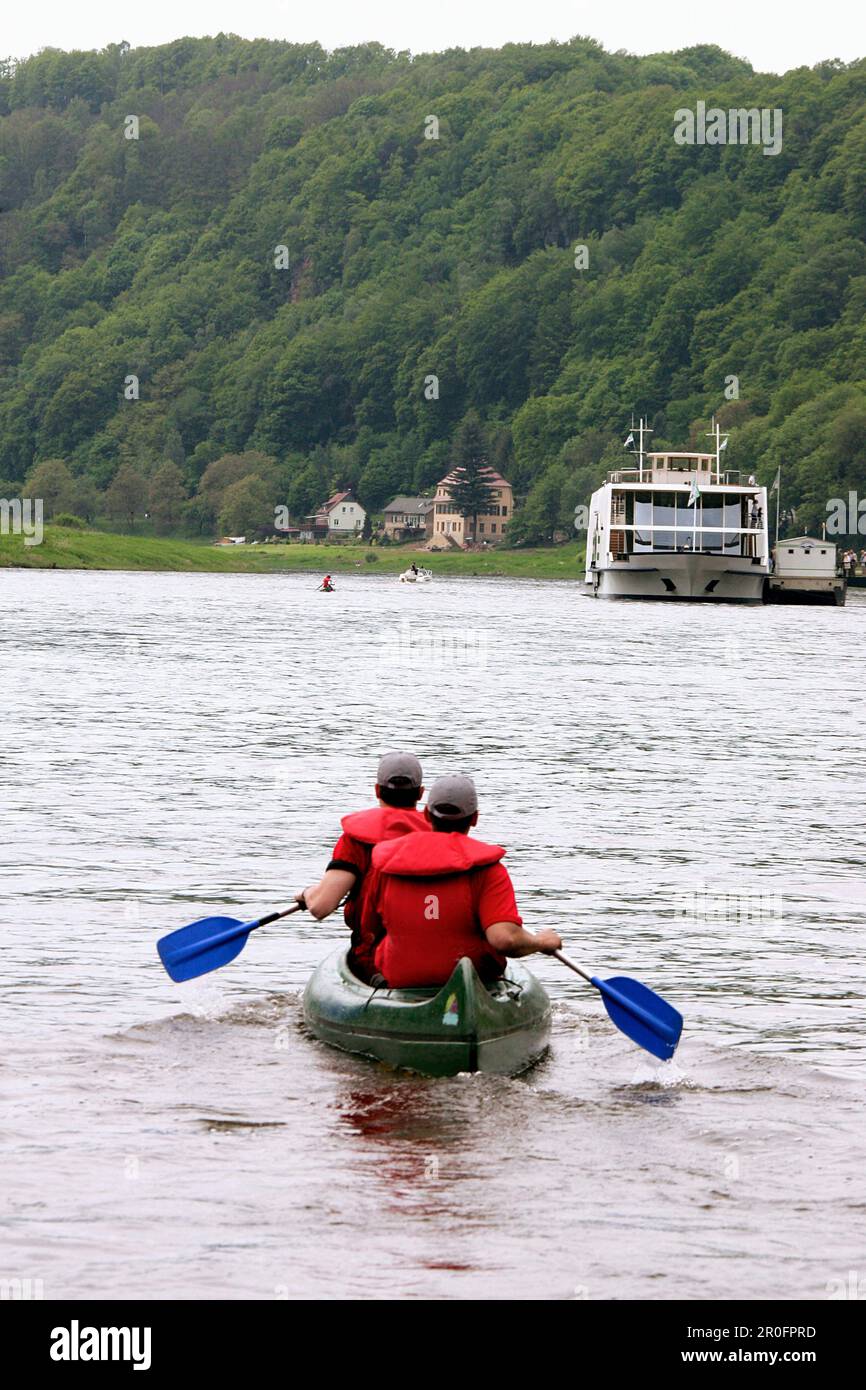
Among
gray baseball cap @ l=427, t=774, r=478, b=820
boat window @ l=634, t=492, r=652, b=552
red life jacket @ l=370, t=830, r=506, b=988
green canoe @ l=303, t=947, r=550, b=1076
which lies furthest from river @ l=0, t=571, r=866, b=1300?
boat window @ l=634, t=492, r=652, b=552

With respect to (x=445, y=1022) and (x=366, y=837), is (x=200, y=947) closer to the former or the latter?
(x=366, y=837)

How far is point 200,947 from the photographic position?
45.0ft

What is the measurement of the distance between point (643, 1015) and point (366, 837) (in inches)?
80.5

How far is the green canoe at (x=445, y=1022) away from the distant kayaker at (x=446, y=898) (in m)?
0.24

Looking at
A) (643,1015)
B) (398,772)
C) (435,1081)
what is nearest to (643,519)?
(643,1015)

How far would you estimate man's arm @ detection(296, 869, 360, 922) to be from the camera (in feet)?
39.9

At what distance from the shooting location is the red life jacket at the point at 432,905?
1145 cm

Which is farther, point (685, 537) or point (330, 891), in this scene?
point (685, 537)

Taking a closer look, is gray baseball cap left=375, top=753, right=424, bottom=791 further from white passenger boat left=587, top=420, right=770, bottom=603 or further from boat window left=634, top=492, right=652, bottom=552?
boat window left=634, top=492, right=652, bottom=552

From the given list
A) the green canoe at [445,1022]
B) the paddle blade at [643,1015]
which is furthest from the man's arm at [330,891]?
the paddle blade at [643,1015]

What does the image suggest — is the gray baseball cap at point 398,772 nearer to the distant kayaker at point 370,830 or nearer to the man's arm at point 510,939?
the distant kayaker at point 370,830

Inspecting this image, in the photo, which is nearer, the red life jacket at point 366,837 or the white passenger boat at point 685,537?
the red life jacket at point 366,837

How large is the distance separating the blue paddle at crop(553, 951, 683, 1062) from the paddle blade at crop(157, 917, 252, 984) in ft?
8.37
